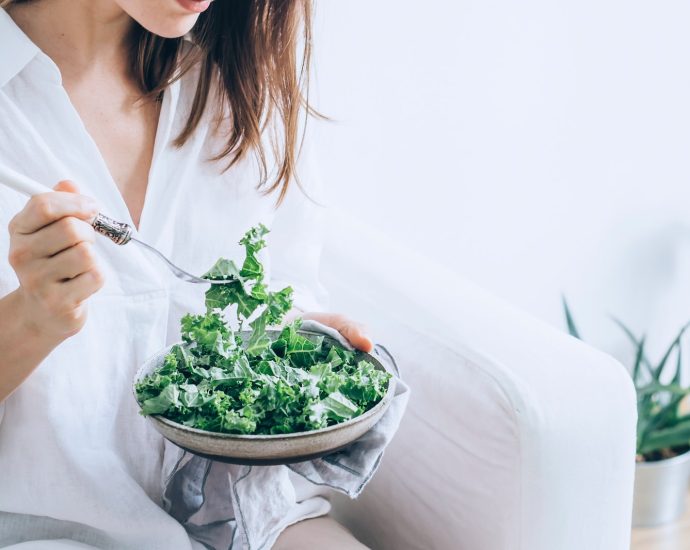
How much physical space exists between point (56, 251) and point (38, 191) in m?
0.06

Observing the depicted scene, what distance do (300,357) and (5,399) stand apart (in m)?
0.33

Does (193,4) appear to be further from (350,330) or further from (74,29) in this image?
(350,330)

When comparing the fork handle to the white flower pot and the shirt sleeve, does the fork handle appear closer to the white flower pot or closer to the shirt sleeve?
the shirt sleeve

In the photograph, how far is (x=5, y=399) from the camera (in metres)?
0.86

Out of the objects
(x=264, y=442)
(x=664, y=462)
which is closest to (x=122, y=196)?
(x=264, y=442)

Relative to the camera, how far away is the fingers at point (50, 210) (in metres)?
0.66

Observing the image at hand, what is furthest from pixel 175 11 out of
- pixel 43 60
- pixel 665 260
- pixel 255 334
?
pixel 665 260

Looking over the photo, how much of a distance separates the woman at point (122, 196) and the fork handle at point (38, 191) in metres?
0.03

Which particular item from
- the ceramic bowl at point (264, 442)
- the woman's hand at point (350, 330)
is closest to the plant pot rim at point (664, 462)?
the woman's hand at point (350, 330)

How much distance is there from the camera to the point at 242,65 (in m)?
1.07

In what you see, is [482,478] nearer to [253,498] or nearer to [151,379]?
[253,498]

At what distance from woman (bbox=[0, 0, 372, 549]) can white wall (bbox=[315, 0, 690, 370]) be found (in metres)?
0.40

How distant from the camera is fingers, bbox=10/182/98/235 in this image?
0.66 m

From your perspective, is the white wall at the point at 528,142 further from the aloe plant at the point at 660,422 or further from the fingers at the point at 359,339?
the fingers at the point at 359,339
